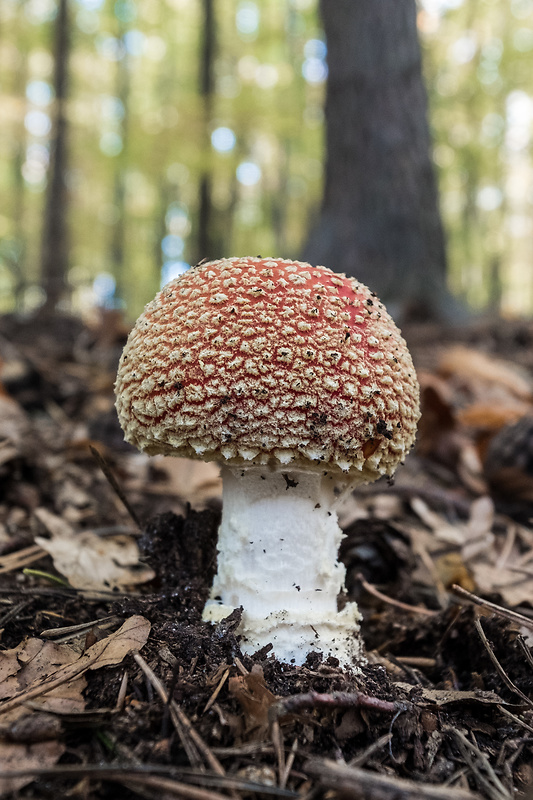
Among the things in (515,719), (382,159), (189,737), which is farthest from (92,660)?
(382,159)

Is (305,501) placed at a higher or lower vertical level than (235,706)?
higher

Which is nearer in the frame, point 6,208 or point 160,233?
point 6,208

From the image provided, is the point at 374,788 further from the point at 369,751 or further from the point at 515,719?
the point at 515,719

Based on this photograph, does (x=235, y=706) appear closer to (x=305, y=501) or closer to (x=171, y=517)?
(x=305, y=501)

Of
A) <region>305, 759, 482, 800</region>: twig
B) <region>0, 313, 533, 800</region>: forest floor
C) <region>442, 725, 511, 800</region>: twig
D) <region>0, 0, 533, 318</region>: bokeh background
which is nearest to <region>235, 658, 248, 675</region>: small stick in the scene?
<region>0, 313, 533, 800</region>: forest floor

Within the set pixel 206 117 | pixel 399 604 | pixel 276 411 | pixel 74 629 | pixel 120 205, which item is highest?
pixel 206 117

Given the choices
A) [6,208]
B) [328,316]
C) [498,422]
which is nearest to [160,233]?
[6,208]
